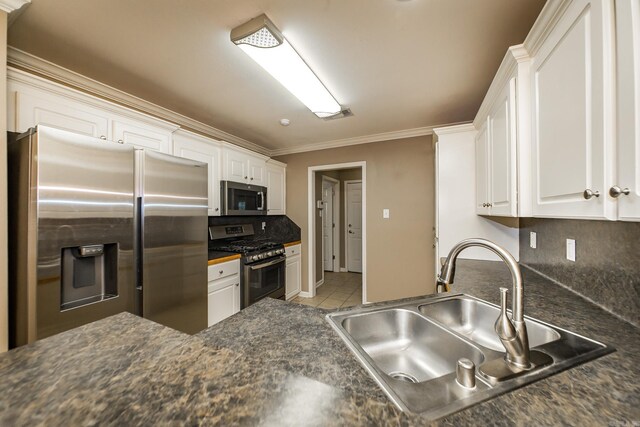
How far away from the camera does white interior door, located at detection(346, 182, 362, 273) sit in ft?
17.8

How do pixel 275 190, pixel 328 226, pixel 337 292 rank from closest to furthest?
pixel 275 190
pixel 337 292
pixel 328 226

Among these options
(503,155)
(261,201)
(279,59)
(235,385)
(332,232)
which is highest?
(279,59)

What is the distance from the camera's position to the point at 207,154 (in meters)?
2.67

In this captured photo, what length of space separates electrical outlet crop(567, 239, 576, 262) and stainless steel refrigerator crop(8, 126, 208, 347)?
249 cm

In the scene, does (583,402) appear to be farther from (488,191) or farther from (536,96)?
(488,191)

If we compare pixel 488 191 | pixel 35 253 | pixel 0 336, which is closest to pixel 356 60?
pixel 488 191

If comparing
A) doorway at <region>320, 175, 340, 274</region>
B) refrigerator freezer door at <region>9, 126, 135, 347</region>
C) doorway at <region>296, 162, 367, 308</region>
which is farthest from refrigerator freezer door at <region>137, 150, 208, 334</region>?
doorway at <region>320, 175, 340, 274</region>

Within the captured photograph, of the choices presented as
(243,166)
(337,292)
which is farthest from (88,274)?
(337,292)

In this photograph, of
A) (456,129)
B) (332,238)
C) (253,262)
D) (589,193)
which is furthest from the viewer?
(332,238)

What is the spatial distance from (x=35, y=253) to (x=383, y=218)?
3.14 metres

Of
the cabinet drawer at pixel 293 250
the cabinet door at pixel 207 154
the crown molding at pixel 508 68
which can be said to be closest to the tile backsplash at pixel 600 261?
the crown molding at pixel 508 68

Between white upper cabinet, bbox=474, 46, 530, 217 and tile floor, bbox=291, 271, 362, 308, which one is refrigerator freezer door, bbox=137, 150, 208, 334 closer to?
Result: tile floor, bbox=291, 271, 362, 308

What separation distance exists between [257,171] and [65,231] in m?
2.23

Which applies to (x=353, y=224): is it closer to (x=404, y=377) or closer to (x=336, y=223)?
(x=336, y=223)
